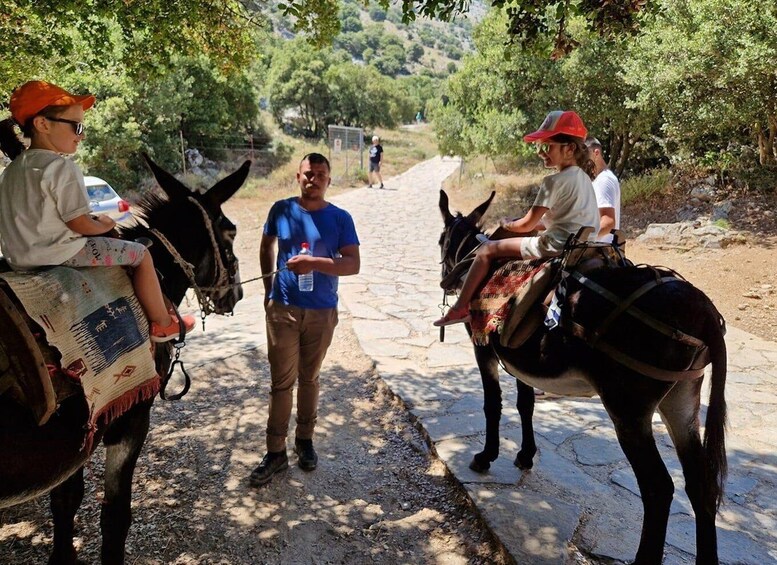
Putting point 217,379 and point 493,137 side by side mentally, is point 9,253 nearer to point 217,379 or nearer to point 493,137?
point 217,379

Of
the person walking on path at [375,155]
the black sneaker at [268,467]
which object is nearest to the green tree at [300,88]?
the person walking on path at [375,155]

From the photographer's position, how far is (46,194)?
7.50ft

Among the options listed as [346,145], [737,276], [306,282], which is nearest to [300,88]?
[346,145]

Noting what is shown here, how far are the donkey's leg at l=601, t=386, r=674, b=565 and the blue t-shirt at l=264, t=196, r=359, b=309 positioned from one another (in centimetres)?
200

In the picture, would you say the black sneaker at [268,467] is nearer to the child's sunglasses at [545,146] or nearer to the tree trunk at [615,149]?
the child's sunglasses at [545,146]

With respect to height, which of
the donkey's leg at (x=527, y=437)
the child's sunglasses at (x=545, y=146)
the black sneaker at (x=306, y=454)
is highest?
the child's sunglasses at (x=545, y=146)

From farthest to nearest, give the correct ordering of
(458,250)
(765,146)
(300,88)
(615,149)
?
(300,88) → (615,149) → (765,146) → (458,250)

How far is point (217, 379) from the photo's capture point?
5766 millimetres

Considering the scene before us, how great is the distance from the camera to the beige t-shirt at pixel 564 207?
11.0ft

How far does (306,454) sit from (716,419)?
2.82m

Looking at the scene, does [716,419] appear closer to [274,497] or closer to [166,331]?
[274,497]

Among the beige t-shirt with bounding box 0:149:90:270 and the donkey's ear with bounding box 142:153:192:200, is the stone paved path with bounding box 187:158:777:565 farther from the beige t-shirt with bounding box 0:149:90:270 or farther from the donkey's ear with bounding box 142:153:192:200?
the beige t-shirt with bounding box 0:149:90:270

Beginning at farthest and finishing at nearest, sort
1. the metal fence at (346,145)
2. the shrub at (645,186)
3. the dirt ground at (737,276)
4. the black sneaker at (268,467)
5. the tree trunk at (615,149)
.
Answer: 1. the metal fence at (346,145)
2. the tree trunk at (615,149)
3. the shrub at (645,186)
4. the dirt ground at (737,276)
5. the black sneaker at (268,467)

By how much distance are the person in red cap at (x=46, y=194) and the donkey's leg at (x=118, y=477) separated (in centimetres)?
93
